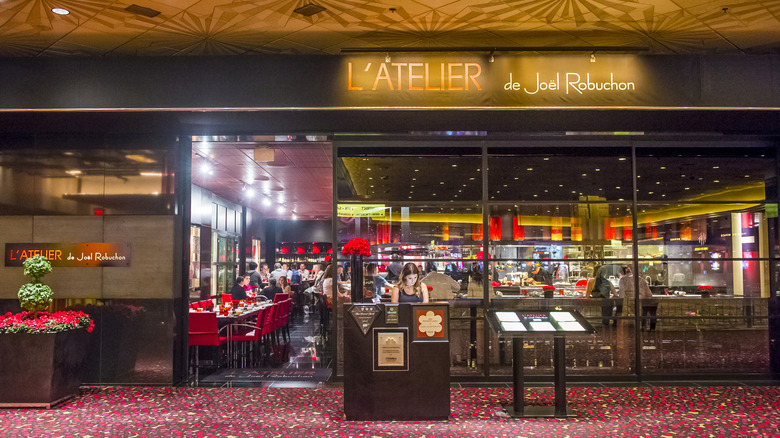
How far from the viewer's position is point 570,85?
252 inches

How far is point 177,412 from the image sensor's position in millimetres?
6344

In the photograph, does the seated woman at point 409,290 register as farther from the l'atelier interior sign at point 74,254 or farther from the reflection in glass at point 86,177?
the l'atelier interior sign at point 74,254

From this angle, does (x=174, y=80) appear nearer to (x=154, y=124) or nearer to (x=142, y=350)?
(x=154, y=124)

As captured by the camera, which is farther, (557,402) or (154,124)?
(154,124)

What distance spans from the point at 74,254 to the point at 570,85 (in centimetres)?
634

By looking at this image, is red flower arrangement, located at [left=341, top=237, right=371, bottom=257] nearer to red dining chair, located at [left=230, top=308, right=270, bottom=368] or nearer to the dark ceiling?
the dark ceiling

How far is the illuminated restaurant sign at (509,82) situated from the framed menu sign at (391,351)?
241cm

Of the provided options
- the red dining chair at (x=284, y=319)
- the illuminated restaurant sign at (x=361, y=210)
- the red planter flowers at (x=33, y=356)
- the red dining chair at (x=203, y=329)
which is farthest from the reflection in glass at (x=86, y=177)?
the red dining chair at (x=284, y=319)

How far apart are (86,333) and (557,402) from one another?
540cm

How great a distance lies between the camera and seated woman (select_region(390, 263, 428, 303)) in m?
7.58

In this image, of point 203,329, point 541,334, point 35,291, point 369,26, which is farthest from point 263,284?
point 541,334

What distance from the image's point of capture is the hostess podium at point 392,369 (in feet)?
19.5

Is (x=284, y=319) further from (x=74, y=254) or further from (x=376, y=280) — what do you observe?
(x=74, y=254)

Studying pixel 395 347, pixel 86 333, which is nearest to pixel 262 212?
pixel 86 333
